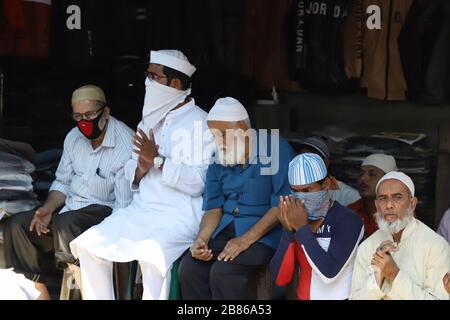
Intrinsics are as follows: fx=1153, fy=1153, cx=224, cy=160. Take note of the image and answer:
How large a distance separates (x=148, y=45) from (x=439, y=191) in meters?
2.35

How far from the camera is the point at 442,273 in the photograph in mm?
5691

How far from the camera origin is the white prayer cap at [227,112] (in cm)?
638

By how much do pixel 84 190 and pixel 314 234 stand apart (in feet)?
5.59

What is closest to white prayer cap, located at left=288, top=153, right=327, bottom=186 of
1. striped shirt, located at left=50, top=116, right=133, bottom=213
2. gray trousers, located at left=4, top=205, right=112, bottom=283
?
striped shirt, located at left=50, top=116, right=133, bottom=213

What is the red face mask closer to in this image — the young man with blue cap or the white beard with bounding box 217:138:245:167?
the white beard with bounding box 217:138:245:167

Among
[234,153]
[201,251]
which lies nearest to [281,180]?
[234,153]

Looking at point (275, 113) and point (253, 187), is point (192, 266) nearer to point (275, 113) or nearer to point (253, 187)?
point (253, 187)

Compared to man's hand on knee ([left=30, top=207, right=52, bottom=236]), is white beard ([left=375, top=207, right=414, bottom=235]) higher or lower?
higher

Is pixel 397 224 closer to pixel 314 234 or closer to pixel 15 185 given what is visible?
pixel 314 234

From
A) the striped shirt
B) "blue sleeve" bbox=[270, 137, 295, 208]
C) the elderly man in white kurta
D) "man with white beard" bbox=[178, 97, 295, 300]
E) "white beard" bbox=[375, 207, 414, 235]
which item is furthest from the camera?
the striped shirt

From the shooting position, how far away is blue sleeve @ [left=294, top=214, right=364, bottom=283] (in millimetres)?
5859

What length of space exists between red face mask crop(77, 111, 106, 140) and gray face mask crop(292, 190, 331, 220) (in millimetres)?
1548

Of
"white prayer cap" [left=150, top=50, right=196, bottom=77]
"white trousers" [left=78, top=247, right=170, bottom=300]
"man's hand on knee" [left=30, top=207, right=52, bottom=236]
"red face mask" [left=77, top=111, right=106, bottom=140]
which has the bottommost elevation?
"white trousers" [left=78, top=247, right=170, bottom=300]

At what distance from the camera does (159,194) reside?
674cm
